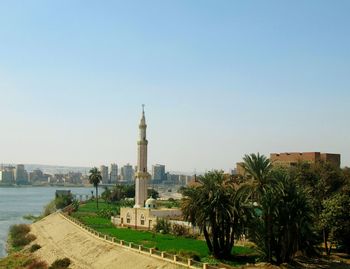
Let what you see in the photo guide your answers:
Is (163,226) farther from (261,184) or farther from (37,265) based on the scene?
(261,184)

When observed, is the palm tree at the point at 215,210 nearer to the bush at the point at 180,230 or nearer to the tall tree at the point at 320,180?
the tall tree at the point at 320,180

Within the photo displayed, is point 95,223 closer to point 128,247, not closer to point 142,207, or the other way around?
point 142,207

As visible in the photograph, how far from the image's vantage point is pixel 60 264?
48062 millimetres

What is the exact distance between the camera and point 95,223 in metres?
72.7

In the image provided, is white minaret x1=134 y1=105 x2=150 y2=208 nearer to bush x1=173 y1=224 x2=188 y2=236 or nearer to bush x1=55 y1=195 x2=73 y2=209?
bush x1=173 y1=224 x2=188 y2=236

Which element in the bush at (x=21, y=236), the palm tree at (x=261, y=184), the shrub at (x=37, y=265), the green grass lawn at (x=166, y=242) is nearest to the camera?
the palm tree at (x=261, y=184)

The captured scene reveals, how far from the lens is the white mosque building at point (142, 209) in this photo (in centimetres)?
6706

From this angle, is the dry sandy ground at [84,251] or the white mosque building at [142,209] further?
the white mosque building at [142,209]

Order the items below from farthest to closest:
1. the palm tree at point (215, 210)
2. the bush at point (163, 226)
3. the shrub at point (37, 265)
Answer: the bush at point (163, 226) < the shrub at point (37, 265) < the palm tree at point (215, 210)

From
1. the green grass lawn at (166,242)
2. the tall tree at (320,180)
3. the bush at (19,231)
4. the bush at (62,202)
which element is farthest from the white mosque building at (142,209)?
the bush at (62,202)

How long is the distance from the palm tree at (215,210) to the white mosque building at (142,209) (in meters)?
22.2

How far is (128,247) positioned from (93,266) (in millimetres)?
3680

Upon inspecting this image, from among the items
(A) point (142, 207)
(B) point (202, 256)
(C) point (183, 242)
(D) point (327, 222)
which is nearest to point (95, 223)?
(A) point (142, 207)

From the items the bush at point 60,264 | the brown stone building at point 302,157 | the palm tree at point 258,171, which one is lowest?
the bush at point 60,264
